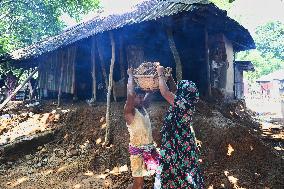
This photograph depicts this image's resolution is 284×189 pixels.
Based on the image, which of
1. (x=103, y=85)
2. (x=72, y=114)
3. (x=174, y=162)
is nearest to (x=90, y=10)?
(x=103, y=85)

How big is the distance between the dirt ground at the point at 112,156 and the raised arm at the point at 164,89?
9.81ft

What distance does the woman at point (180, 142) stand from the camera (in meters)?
3.04

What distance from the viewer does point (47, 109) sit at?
37.3ft

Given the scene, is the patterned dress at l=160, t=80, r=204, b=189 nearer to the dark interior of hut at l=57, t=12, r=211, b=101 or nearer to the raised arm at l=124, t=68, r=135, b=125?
the raised arm at l=124, t=68, r=135, b=125

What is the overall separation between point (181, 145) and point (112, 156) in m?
4.28

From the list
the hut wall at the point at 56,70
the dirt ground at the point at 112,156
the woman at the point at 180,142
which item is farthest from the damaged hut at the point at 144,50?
the woman at the point at 180,142

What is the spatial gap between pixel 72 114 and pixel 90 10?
17744 mm

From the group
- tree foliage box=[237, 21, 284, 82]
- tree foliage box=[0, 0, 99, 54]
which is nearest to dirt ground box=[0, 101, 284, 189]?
tree foliage box=[0, 0, 99, 54]

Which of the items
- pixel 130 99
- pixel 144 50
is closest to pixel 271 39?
pixel 144 50

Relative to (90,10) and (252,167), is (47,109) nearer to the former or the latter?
(252,167)

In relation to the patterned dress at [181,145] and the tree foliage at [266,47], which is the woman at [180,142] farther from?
the tree foliage at [266,47]

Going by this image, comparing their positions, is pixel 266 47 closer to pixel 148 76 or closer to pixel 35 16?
pixel 35 16

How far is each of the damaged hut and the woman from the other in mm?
5203

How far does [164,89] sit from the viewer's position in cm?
324
